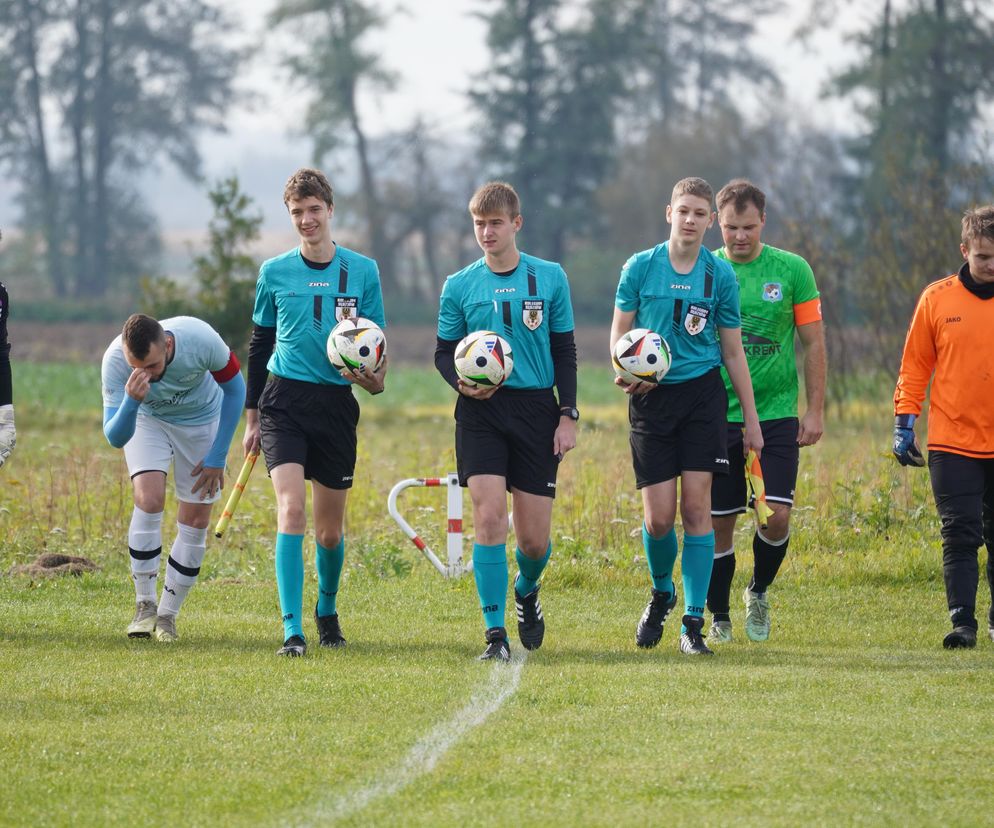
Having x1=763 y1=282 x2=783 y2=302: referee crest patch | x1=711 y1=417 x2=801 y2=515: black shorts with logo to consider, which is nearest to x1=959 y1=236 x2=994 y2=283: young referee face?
x1=763 y1=282 x2=783 y2=302: referee crest patch

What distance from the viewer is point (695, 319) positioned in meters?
7.96

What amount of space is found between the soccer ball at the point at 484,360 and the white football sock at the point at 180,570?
2134 mm

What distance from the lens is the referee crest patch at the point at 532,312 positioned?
7.77 metres

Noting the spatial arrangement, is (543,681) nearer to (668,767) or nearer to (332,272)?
(668,767)

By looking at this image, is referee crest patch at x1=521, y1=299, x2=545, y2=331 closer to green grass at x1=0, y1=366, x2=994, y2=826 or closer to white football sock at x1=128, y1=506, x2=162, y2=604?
green grass at x1=0, y1=366, x2=994, y2=826

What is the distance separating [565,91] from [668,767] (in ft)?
182

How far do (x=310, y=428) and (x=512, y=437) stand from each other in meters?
1.09

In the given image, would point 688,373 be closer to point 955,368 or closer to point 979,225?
point 955,368

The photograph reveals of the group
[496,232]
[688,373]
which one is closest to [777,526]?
[688,373]

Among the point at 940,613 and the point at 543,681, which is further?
the point at 940,613

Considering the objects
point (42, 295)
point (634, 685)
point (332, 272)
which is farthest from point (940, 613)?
point (42, 295)

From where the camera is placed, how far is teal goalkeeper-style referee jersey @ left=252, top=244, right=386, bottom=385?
8.01 meters

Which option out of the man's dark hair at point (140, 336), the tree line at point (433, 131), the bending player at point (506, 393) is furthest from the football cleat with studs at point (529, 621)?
the tree line at point (433, 131)

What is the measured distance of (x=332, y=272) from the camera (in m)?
8.12
